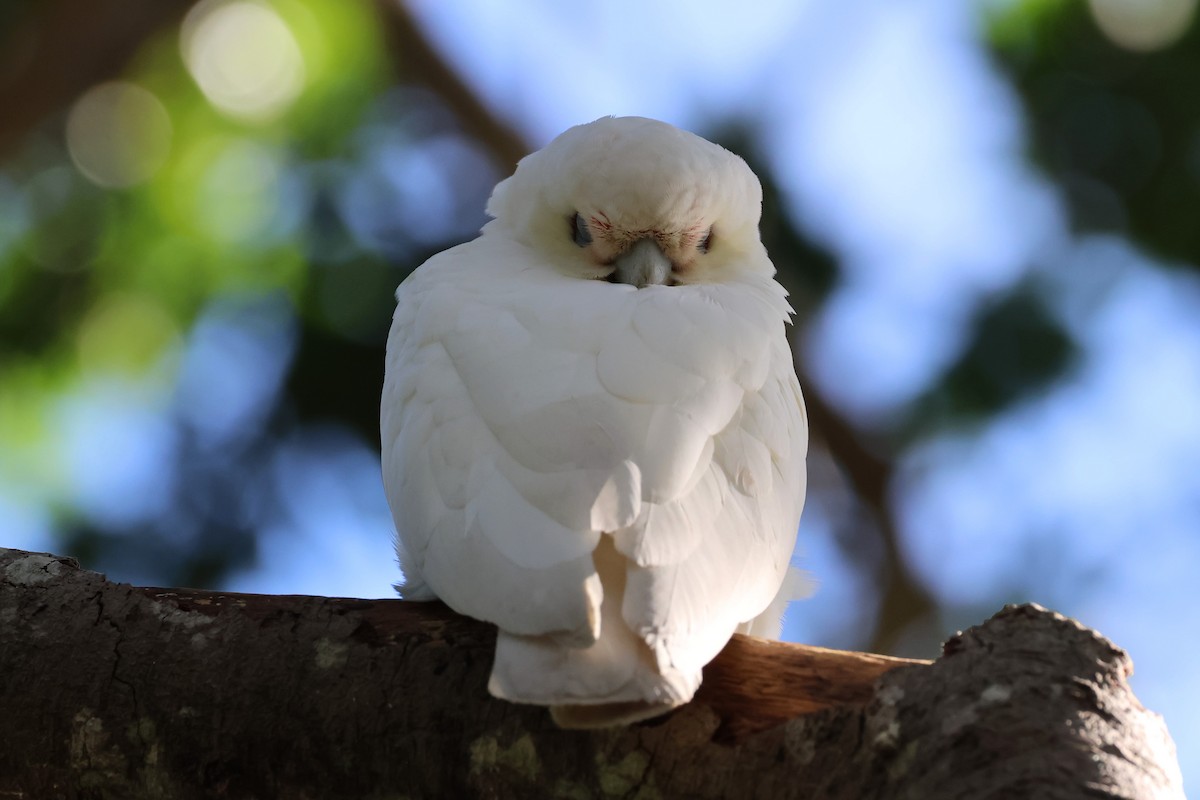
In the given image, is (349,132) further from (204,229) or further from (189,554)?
(189,554)

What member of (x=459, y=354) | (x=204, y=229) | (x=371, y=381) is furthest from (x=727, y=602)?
(x=204, y=229)

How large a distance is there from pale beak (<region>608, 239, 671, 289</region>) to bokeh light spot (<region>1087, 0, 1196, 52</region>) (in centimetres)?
305

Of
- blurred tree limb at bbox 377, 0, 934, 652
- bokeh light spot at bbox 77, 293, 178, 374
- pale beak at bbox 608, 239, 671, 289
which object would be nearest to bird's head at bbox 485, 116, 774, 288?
pale beak at bbox 608, 239, 671, 289

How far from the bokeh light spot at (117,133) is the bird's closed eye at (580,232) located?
2.84 metres

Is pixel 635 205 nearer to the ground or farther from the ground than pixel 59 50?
nearer to the ground

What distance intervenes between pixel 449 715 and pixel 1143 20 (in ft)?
15.5

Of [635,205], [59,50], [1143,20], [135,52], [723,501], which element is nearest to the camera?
[723,501]

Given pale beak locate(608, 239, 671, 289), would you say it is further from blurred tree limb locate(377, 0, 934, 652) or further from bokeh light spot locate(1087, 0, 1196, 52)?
bokeh light spot locate(1087, 0, 1196, 52)

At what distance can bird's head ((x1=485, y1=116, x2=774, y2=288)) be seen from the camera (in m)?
3.44

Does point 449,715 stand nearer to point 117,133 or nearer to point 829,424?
point 829,424

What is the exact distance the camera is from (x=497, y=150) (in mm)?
6090

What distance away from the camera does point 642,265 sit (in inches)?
136

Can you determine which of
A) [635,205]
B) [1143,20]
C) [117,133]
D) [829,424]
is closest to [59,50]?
[117,133]

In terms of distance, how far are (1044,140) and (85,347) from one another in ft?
14.8
